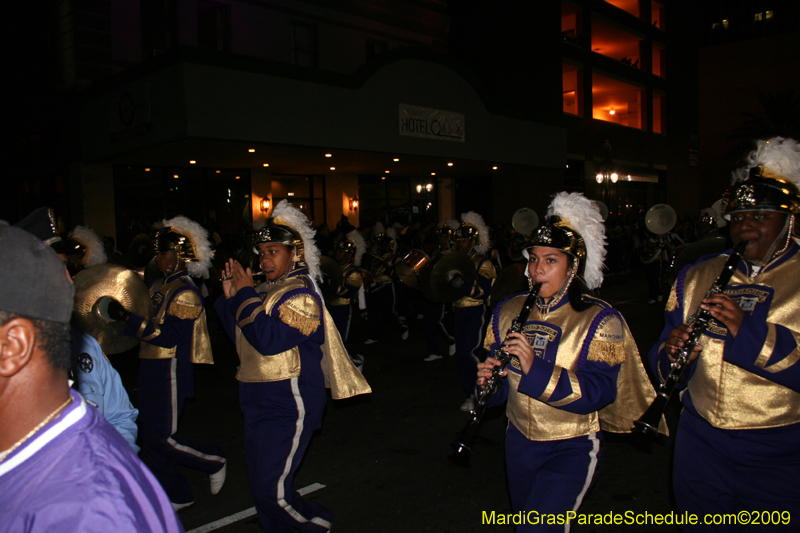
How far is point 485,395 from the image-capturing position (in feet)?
8.75

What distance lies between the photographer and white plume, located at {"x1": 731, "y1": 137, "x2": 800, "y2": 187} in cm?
276

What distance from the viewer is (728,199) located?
2859 mm

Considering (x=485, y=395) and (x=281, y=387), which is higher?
(x=485, y=395)

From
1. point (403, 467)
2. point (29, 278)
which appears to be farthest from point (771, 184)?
point (403, 467)

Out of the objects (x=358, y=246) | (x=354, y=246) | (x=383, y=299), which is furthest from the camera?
(x=383, y=299)

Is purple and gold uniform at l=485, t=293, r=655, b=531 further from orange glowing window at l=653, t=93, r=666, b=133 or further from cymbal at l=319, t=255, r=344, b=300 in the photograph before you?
orange glowing window at l=653, t=93, r=666, b=133

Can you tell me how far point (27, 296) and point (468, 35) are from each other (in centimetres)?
2867

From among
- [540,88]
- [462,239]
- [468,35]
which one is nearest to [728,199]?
[462,239]

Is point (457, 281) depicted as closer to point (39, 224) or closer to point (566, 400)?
point (566, 400)

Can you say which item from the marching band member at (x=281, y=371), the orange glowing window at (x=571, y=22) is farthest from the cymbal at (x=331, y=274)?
the orange glowing window at (x=571, y=22)

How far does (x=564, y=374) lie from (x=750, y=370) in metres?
0.84

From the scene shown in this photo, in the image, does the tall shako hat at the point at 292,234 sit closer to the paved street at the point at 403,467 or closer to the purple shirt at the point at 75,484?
the paved street at the point at 403,467

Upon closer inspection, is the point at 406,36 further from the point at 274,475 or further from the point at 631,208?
the point at 274,475

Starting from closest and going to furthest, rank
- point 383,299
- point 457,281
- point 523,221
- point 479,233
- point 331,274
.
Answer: point 457,281, point 479,233, point 331,274, point 383,299, point 523,221
